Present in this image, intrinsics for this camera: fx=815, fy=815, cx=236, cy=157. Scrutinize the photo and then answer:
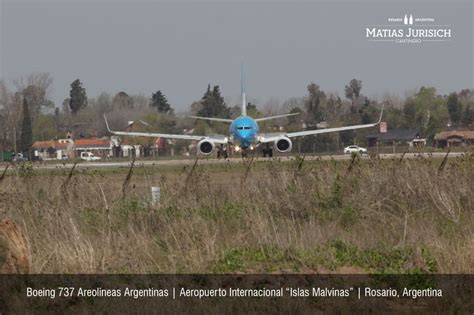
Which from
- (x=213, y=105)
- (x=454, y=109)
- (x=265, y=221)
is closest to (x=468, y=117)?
(x=454, y=109)

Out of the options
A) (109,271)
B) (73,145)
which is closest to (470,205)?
(109,271)

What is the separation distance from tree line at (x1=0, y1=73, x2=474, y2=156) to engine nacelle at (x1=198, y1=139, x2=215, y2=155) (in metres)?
29.3

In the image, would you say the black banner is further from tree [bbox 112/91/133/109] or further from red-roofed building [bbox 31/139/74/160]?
tree [bbox 112/91/133/109]

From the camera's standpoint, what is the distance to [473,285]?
11.1 metres

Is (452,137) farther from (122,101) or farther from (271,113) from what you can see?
(122,101)

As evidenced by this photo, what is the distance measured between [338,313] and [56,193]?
27.5 ft

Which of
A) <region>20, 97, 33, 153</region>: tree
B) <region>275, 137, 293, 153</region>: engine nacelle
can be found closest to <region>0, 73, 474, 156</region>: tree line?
<region>20, 97, 33, 153</region>: tree

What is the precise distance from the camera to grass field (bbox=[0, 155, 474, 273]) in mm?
11938

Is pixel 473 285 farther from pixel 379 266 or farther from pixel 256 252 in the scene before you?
pixel 256 252

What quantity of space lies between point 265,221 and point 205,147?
1632 inches

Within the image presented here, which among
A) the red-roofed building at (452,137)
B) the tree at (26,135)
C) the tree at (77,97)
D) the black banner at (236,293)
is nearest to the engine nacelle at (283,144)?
the red-roofed building at (452,137)

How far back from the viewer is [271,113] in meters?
118

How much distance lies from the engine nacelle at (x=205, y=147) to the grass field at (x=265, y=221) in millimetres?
34701

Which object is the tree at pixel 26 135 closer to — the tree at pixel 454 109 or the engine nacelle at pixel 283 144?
the engine nacelle at pixel 283 144
